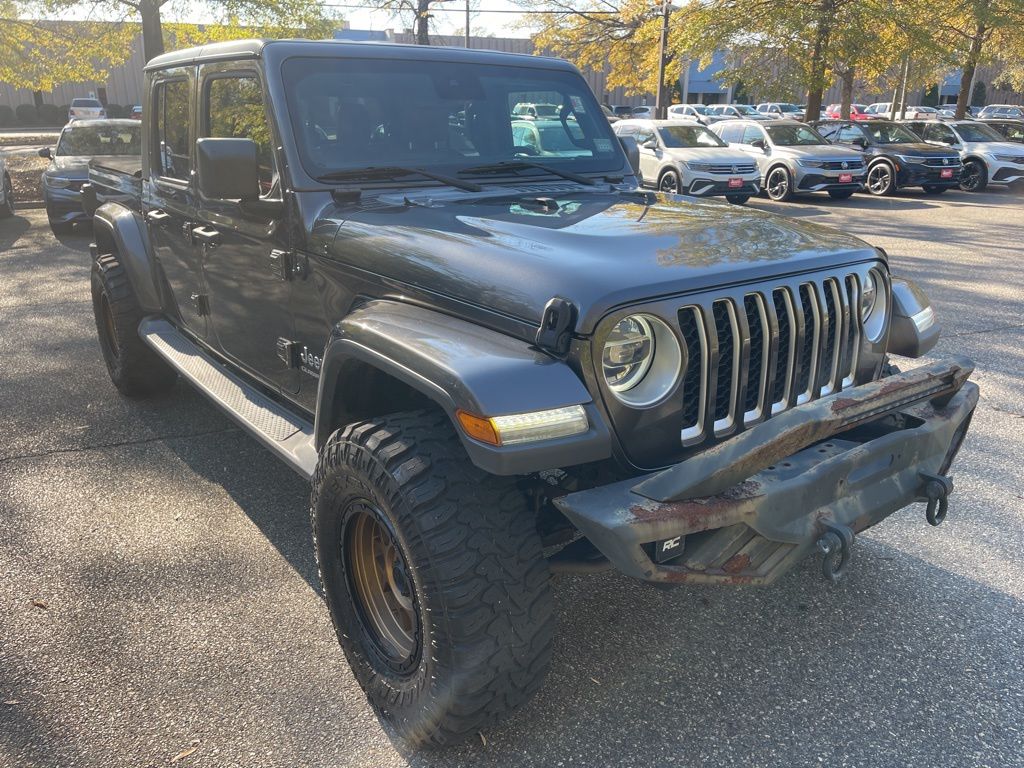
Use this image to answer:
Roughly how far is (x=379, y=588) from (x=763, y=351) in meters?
1.41

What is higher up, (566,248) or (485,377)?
(566,248)

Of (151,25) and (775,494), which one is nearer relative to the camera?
(775,494)

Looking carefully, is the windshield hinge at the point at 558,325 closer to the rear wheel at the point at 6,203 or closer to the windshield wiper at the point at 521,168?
the windshield wiper at the point at 521,168

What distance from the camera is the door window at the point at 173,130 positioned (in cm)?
397

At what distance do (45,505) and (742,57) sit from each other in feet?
67.9

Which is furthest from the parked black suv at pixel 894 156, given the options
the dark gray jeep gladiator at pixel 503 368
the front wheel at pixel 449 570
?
the front wheel at pixel 449 570

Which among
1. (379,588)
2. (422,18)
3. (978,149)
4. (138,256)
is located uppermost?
(422,18)

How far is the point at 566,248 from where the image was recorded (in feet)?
7.89

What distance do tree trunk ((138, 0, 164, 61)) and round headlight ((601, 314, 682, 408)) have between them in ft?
53.4

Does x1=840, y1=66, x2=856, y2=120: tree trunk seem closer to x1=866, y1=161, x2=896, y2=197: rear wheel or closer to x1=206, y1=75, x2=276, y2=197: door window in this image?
x1=866, y1=161, x2=896, y2=197: rear wheel

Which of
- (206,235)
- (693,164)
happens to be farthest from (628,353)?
(693,164)

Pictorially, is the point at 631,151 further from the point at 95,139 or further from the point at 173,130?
the point at 95,139

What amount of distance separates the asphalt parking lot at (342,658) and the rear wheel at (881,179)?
13618mm

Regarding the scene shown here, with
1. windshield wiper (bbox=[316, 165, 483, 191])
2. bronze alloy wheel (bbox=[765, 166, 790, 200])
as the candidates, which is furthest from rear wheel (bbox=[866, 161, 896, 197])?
windshield wiper (bbox=[316, 165, 483, 191])
